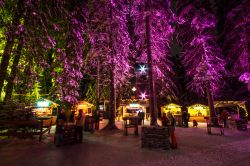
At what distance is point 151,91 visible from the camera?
1247 centimetres

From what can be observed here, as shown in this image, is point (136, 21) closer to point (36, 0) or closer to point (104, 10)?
point (104, 10)

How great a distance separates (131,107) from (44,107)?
1242 centimetres

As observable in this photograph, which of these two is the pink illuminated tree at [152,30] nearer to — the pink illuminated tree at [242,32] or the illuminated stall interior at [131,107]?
the pink illuminated tree at [242,32]

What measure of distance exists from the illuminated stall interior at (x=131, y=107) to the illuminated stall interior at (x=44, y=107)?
1069 cm

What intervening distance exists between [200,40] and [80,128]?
15.4 metres

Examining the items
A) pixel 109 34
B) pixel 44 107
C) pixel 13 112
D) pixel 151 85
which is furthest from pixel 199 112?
pixel 13 112

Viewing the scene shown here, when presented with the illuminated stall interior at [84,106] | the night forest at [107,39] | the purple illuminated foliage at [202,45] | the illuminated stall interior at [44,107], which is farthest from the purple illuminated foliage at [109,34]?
the illuminated stall interior at [84,106]

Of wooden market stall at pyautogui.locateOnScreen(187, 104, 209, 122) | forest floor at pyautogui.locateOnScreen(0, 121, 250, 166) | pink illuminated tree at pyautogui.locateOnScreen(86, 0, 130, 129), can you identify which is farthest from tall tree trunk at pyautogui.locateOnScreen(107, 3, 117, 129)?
wooden market stall at pyautogui.locateOnScreen(187, 104, 209, 122)

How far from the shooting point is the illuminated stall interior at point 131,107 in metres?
29.9

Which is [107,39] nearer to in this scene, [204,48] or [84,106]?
[204,48]

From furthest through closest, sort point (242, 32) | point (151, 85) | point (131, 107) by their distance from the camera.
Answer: point (131, 107) < point (242, 32) < point (151, 85)

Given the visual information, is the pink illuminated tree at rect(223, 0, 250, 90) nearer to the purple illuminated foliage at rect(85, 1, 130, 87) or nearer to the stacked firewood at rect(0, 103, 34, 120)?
the purple illuminated foliage at rect(85, 1, 130, 87)

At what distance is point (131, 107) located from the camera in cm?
2992

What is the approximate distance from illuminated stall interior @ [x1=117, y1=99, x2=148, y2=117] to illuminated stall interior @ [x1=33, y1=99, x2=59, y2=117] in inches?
421
